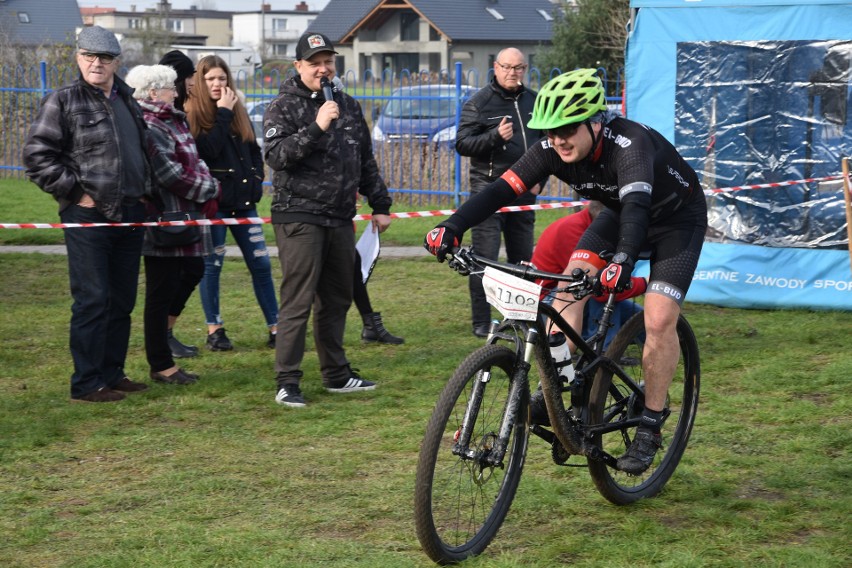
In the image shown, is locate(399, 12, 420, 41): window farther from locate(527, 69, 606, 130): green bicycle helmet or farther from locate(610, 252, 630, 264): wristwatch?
locate(610, 252, 630, 264): wristwatch

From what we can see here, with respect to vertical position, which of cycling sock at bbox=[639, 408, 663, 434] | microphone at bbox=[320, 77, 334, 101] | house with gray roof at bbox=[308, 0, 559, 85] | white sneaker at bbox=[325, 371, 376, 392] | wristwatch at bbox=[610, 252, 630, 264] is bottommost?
white sneaker at bbox=[325, 371, 376, 392]

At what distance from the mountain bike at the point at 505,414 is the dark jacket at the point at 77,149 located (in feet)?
9.68

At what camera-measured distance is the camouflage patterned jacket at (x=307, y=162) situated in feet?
22.3

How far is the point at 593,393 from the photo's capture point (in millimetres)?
4961

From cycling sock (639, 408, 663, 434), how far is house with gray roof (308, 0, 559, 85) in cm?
5492

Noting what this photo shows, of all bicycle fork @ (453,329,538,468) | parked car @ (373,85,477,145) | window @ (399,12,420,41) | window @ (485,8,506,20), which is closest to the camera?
bicycle fork @ (453,329,538,468)

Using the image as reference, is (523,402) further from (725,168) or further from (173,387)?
(725,168)

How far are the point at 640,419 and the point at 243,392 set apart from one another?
10.0 ft

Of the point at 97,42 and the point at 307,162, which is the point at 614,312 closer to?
the point at 307,162

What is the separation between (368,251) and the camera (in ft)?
28.2

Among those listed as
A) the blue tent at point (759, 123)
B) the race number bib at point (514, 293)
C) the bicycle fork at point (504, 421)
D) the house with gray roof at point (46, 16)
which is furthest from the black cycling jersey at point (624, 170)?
the house with gray roof at point (46, 16)

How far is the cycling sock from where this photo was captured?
202 inches

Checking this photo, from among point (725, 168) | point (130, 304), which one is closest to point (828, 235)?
point (725, 168)

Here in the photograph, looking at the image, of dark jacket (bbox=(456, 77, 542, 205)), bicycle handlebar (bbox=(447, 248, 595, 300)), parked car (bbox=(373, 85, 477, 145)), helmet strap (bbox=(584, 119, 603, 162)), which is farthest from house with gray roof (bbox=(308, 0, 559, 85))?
bicycle handlebar (bbox=(447, 248, 595, 300))
